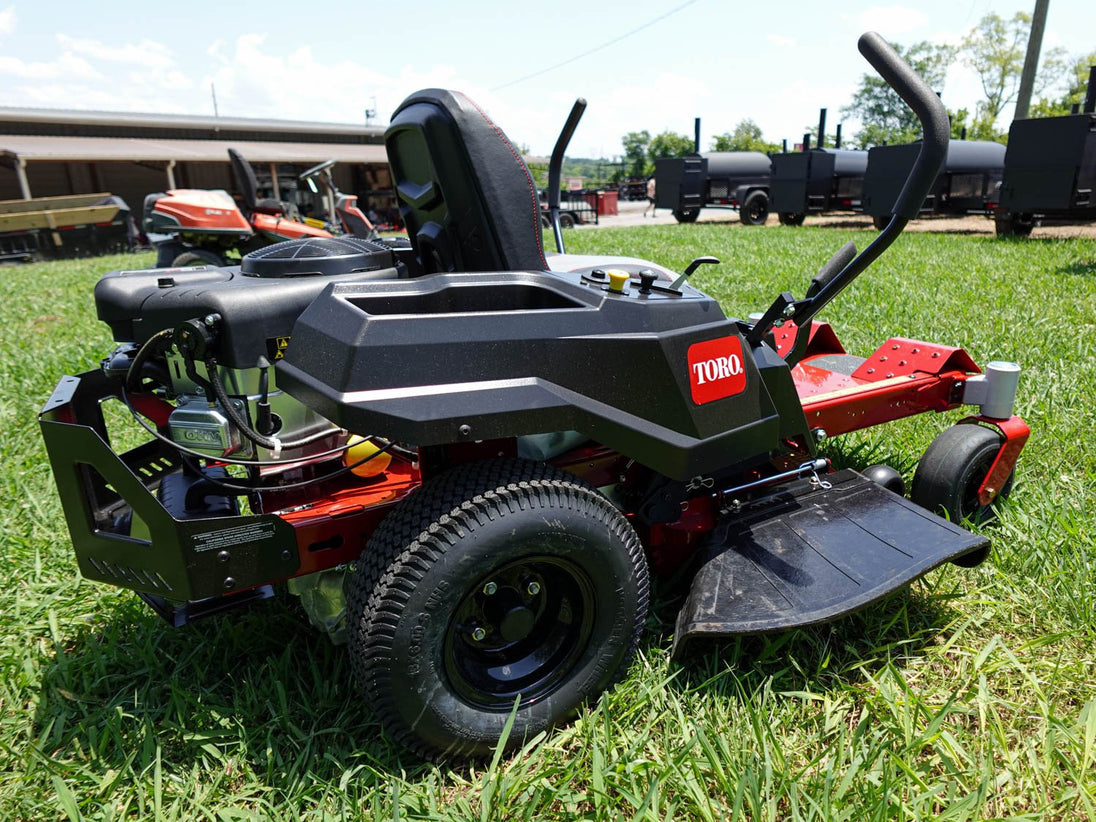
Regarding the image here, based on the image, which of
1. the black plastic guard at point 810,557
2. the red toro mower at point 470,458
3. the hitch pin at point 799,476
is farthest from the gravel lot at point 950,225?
the red toro mower at point 470,458

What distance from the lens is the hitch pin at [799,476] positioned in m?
2.29

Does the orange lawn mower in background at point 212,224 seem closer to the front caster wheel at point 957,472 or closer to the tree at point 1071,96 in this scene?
the front caster wheel at point 957,472

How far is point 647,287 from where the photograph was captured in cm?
184

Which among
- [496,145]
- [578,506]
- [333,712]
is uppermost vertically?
[496,145]

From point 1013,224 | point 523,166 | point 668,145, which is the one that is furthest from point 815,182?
point 668,145

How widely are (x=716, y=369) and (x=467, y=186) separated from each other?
2.50ft

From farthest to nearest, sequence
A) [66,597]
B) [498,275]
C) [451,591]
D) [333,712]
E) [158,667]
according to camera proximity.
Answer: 1. [66,597]
2. [158,667]
3. [333,712]
4. [498,275]
5. [451,591]

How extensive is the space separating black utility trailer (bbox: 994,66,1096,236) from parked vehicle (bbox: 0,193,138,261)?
15333 millimetres

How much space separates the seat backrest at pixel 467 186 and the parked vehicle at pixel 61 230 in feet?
48.5

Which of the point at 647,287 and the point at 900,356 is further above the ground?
the point at 647,287

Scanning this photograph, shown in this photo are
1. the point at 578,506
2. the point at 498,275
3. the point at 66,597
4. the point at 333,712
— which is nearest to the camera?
the point at 578,506

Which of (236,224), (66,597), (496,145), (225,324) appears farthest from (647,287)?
(236,224)

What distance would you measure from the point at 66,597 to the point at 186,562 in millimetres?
1279

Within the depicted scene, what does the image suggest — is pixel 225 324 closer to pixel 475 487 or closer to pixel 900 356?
pixel 475 487
